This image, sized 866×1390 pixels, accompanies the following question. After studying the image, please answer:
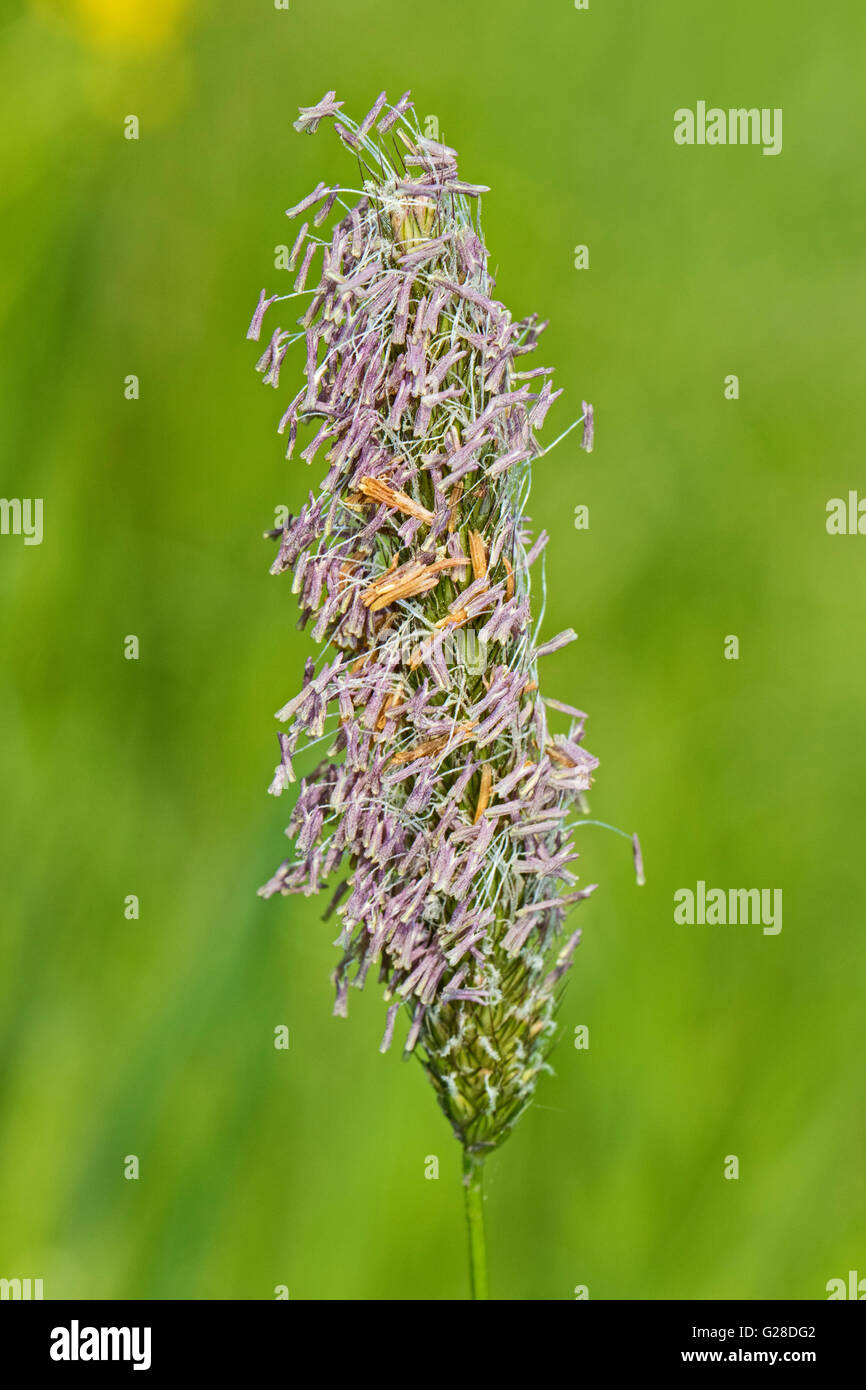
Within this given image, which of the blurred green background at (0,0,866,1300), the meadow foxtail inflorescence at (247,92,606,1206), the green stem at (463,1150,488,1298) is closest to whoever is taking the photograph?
the meadow foxtail inflorescence at (247,92,606,1206)

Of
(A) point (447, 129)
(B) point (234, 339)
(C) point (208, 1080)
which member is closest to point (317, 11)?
(A) point (447, 129)

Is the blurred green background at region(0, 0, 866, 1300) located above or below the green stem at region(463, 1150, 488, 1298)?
above

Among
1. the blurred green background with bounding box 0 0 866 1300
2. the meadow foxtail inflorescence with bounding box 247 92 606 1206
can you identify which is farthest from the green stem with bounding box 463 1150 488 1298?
the blurred green background with bounding box 0 0 866 1300

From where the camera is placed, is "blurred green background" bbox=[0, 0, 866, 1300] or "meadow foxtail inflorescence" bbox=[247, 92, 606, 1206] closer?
"meadow foxtail inflorescence" bbox=[247, 92, 606, 1206]

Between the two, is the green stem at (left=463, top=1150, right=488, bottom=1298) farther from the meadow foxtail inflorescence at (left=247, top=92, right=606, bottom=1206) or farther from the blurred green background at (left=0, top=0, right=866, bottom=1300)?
the blurred green background at (left=0, top=0, right=866, bottom=1300)

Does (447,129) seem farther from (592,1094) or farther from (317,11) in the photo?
(592,1094)

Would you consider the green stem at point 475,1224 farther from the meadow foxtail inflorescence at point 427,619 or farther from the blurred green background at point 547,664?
the blurred green background at point 547,664
